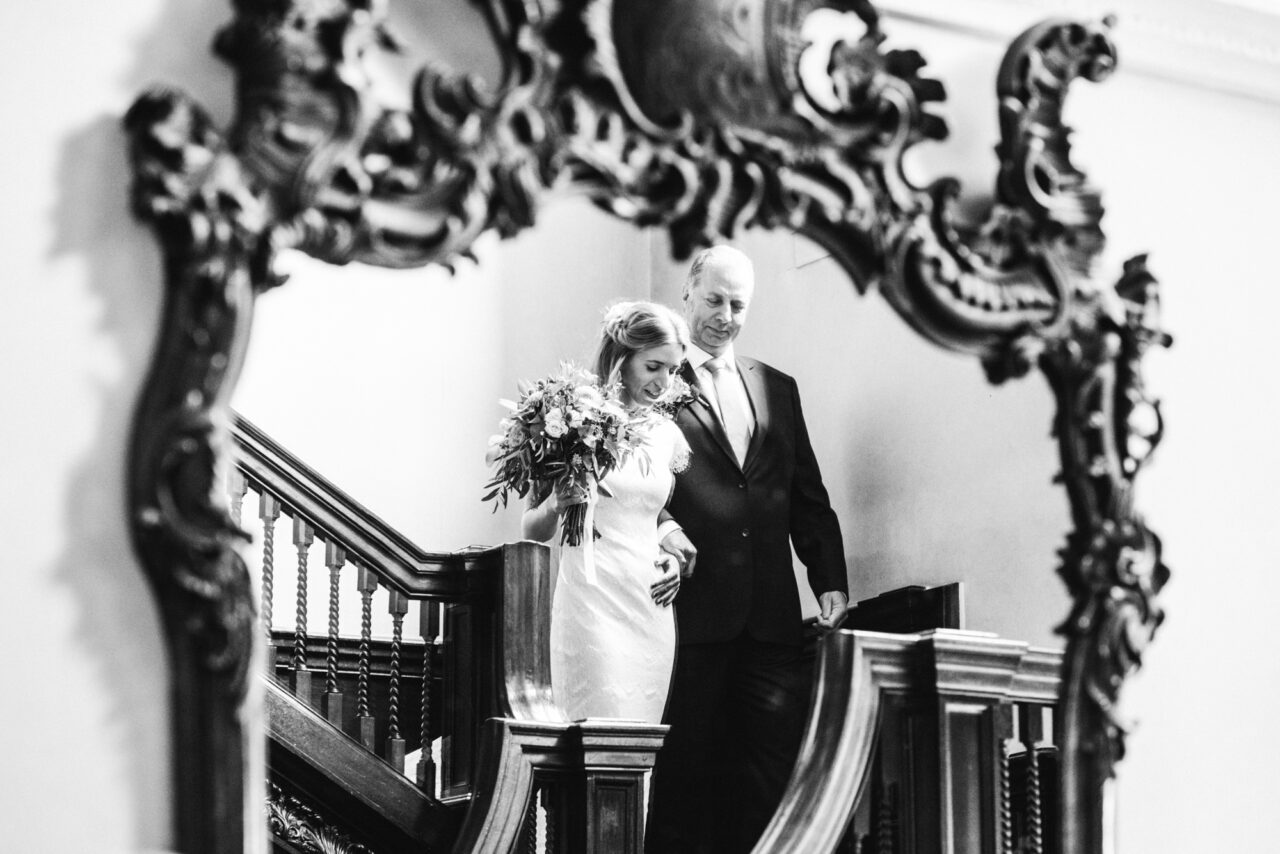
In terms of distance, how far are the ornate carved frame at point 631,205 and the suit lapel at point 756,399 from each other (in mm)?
1780

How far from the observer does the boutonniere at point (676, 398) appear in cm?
657

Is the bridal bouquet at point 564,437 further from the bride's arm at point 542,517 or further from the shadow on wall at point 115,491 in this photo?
the shadow on wall at point 115,491

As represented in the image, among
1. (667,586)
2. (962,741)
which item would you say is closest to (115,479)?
(962,741)

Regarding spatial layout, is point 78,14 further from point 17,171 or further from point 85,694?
point 85,694

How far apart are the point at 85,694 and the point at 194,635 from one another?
219 millimetres

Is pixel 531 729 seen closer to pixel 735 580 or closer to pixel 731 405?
pixel 735 580

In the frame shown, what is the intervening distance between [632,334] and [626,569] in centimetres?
77

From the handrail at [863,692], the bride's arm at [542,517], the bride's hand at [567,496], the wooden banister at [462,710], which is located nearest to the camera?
the handrail at [863,692]

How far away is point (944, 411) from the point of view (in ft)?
22.6

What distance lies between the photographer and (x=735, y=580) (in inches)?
261

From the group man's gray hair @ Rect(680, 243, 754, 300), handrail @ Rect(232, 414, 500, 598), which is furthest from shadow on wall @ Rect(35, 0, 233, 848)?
man's gray hair @ Rect(680, 243, 754, 300)

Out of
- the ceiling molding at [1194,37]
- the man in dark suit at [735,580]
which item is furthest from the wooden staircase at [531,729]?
the ceiling molding at [1194,37]

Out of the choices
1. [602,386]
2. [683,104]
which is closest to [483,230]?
[683,104]

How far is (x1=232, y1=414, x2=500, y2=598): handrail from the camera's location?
6.77 m
